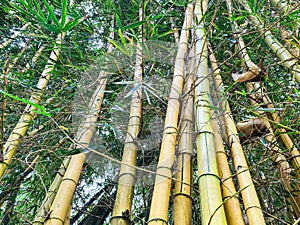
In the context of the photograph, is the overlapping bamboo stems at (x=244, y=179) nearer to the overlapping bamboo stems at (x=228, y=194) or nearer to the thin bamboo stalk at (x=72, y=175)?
the overlapping bamboo stems at (x=228, y=194)

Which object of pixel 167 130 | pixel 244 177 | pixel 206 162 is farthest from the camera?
pixel 167 130

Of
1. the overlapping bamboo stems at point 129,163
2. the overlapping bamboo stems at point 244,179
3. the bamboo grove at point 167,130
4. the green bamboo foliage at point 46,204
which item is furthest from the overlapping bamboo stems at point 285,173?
the green bamboo foliage at point 46,204

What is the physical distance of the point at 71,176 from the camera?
1.05 meters

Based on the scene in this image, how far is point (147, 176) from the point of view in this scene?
1.13 metres

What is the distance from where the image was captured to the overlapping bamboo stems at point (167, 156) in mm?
757

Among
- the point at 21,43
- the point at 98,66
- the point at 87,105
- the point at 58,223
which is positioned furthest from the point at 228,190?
the point at 21,43

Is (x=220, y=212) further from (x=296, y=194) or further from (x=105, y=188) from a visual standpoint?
(x=105, y=188)

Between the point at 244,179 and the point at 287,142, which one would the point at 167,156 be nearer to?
the point at 244,179

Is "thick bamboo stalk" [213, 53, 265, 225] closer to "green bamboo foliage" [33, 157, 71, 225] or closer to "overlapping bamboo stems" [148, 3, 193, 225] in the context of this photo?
"overlapping bamboo stems" [148, 3, 193, 225]

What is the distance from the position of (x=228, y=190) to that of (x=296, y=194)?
17.7 inches

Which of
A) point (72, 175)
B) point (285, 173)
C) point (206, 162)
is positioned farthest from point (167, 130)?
point (285, 173)

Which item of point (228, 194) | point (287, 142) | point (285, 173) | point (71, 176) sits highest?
point (287, 142)

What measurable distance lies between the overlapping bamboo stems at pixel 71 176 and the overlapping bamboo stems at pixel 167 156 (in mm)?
280

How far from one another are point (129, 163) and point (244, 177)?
0.41 metres
